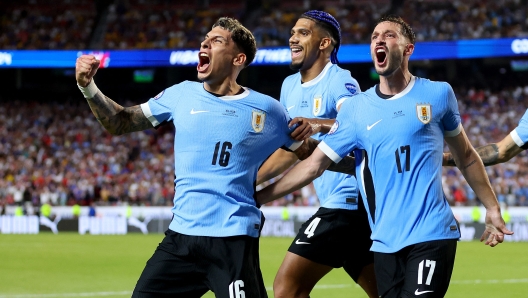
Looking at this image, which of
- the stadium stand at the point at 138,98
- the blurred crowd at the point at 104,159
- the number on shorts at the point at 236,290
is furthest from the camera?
the stadium stand at the point at 138,98

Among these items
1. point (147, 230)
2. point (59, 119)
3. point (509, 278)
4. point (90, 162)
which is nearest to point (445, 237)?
point (509, 278)

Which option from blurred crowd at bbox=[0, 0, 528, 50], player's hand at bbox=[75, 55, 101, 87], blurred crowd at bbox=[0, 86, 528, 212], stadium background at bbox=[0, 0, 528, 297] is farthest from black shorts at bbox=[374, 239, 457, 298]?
blurred crowd at bbox=[0, 0, 528, 50]

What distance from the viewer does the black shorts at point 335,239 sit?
242 inches

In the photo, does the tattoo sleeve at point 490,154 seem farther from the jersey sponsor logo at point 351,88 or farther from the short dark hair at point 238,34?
the short dark hair at point 238,34

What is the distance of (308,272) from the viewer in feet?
20.2

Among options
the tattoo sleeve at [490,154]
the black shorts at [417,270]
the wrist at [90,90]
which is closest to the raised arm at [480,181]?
the black shorts at [417,270]

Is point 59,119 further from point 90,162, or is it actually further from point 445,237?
point 445,237

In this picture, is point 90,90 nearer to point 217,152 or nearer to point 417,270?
point 217,152

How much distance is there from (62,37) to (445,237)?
101 ft

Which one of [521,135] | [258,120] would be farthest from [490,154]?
[258,120]

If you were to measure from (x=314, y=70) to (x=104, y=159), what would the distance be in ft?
79.0

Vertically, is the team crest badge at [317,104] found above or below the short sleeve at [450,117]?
above

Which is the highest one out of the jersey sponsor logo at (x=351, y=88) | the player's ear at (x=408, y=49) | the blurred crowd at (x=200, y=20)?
the blurred crowd at (x=200, y=20)

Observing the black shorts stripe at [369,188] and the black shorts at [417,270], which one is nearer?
the black shorts at [417,270]
